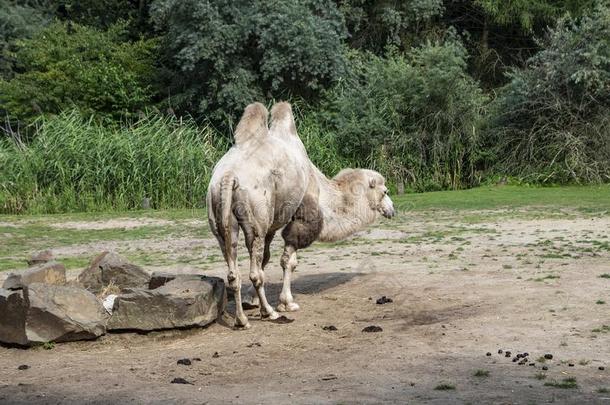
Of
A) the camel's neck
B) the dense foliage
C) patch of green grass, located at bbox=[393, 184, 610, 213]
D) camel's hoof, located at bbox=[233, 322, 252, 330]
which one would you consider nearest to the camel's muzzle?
the camel's neck

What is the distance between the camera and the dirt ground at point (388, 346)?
6.04 meters

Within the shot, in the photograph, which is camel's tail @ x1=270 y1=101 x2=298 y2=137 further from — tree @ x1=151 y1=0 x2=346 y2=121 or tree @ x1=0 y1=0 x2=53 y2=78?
tree @ x1=0 y1=0 x2=53 y2=78

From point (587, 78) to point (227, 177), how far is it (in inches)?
665

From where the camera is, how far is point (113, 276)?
933 centimetres

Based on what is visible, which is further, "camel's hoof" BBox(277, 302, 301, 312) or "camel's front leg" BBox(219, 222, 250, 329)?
"camel's hoof" BBox(277, 302, 301, 312)

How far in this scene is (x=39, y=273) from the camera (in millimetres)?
9117

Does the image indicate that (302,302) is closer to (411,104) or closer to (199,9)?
(411,104)

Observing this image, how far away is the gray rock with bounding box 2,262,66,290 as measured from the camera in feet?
29.1

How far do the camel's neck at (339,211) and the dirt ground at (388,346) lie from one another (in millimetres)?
637

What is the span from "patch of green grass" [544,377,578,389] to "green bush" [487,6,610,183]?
56.7 feet

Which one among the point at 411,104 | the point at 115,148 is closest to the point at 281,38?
the point at 411,104

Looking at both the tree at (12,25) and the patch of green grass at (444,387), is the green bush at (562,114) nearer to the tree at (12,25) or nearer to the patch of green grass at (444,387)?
the tree at (12,25)

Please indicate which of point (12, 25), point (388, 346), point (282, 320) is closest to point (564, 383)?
point (388, 346)

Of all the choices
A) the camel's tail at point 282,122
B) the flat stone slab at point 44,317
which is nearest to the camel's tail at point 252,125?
the camel's tail at point 282,122
